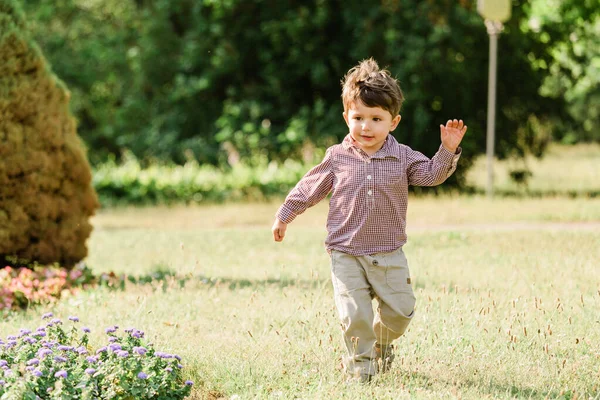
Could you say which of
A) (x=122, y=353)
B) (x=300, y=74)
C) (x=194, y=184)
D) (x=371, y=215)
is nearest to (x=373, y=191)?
(x=371, y=215)

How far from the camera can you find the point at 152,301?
6.04 meters

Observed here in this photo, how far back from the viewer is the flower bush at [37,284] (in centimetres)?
644

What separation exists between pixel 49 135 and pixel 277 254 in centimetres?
265

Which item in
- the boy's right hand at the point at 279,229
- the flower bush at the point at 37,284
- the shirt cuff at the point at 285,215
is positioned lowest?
the flower bush at the point at 37,284

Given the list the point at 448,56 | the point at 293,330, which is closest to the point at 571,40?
the point at 448,56

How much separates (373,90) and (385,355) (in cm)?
135

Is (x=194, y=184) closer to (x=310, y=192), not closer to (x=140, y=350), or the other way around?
(x=310, y=192)

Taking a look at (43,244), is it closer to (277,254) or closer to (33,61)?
(33,61)

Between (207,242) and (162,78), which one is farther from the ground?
(162,78)

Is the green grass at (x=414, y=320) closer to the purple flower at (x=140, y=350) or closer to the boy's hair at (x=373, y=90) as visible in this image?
the purple flower at (x=140, y=350)

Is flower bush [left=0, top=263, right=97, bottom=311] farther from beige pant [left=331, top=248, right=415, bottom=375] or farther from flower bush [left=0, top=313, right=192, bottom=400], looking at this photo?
beige pant [left=331, top=248, right=415, bottom=375]

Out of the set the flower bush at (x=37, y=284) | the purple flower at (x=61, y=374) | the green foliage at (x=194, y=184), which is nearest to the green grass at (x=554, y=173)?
the green foliage at (x=194, y=184)

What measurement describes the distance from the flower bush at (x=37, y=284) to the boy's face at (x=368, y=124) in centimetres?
301

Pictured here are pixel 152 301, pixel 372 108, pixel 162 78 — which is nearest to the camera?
pixel 372 108
